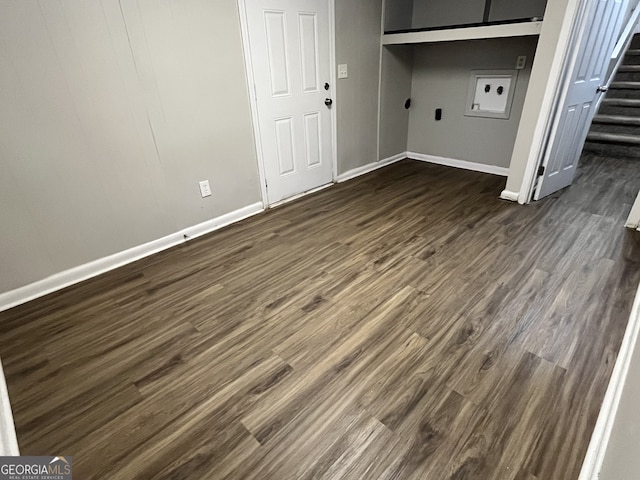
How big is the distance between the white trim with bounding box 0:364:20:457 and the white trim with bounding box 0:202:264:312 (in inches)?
31.4

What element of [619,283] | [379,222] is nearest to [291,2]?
[379,222]

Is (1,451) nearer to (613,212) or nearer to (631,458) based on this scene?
(631,458)

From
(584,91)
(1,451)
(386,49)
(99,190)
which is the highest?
(386,49)

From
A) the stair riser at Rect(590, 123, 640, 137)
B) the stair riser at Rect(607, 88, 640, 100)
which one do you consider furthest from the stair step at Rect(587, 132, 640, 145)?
the stair riser at Rect(607, 88, 640, 100)

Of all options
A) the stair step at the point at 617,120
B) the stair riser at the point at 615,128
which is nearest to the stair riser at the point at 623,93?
the stair step at the point at 617,120

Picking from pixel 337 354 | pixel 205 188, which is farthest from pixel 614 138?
pixel 205 188

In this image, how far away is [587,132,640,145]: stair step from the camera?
395 cm

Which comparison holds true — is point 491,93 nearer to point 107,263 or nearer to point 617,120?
point 617,120

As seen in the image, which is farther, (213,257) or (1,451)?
(213,257)

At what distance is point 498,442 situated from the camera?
1.17 meters

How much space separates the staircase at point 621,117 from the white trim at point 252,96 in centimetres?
427

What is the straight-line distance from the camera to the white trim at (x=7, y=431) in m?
1.15

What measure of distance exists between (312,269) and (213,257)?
0.76 meters

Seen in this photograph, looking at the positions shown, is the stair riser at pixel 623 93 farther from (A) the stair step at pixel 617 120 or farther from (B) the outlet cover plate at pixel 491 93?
(B) the outlet cover plate at pixel 491 93
